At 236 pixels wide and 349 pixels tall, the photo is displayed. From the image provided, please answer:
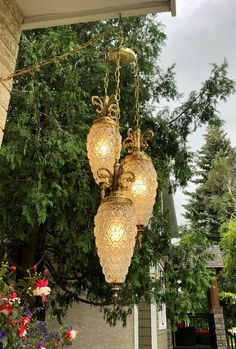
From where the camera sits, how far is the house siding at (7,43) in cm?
230

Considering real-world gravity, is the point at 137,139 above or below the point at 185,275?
above

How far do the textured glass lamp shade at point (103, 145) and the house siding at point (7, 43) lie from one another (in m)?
0.84

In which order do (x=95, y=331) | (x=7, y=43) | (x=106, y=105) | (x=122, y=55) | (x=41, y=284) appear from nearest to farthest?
(x=7, y=43), (x=41, y=284), (x=106, y=105), (x=122, y=55), (x=95, y=331)

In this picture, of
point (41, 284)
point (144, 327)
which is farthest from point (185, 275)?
point (41, 284)

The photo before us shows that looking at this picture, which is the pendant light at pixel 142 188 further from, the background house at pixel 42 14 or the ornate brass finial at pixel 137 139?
the background house at pixel 42 14

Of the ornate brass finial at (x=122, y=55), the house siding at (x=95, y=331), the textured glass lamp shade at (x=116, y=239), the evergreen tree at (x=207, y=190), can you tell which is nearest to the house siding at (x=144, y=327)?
the house siding at (x=95, y=331)

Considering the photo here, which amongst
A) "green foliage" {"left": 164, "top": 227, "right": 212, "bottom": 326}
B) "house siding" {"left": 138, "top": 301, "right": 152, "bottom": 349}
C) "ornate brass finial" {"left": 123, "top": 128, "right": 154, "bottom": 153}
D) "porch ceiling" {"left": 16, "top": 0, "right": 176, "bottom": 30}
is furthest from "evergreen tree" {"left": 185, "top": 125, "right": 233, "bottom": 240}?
"porch ceiling" {"left": 16, "top": 0, "right": 176, "bottom": 30}

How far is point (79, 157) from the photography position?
5027 mm

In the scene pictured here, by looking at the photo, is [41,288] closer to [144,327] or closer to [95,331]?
[95,331]

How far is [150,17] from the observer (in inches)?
258

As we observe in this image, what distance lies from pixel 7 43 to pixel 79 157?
274 cm

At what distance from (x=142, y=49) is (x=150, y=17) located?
799 mm

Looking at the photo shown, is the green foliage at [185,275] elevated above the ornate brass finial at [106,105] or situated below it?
below

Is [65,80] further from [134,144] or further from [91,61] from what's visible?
[134,144]
